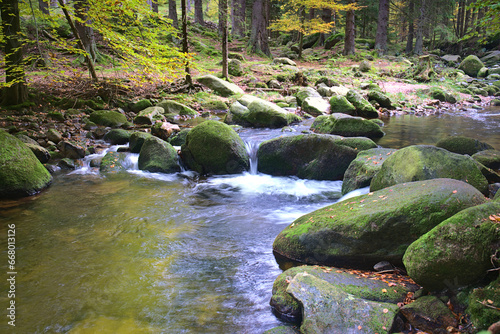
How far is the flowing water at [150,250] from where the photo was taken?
3.34 metres

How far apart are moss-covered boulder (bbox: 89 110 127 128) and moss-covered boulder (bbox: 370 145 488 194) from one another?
9.52 meters

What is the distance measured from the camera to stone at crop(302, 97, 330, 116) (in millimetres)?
13998

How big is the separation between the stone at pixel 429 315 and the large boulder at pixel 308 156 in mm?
4731

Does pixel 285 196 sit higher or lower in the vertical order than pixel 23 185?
lower

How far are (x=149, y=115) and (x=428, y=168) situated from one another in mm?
10004

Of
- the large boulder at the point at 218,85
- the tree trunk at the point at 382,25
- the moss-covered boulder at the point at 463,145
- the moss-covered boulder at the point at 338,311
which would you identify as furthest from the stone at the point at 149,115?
the tree trunk at the point at 382,25

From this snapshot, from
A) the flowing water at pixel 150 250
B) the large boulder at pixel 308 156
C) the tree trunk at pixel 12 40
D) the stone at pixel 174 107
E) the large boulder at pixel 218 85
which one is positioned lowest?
the flowing water at pixel 150 250

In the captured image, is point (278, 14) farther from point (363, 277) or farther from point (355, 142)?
point (363, 277)

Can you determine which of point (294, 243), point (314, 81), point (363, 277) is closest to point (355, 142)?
point (294, 243)

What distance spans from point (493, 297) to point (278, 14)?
36.5 m

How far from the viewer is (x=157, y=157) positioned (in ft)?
27.3

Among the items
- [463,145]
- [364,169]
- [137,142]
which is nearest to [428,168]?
[364,169]

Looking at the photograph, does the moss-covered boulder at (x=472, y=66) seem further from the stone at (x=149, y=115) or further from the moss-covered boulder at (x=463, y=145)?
the stone at (x=149, y=115)

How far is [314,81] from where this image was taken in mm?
18797
